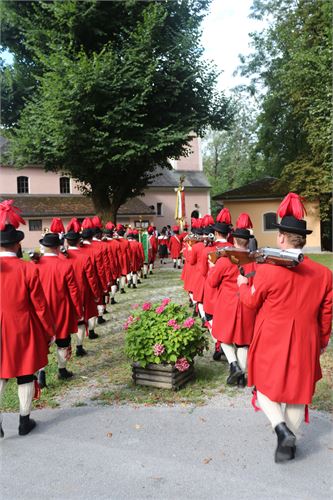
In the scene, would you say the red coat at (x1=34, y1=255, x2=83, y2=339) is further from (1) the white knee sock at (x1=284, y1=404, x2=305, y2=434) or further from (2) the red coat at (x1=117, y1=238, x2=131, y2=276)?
(2) the red coat at (x1=117, y1=238, x2=131, y2=276)

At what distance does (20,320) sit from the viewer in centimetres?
477

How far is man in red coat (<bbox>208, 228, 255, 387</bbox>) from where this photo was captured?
239 inches

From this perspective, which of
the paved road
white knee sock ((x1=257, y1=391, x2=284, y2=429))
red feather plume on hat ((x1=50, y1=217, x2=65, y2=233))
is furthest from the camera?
red feather plume on hat ((x1=50, y1=217, x2=65, y2=233))

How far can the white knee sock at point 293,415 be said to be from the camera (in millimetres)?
4148

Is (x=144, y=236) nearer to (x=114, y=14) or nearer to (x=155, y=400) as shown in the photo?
(x=114, y=14)

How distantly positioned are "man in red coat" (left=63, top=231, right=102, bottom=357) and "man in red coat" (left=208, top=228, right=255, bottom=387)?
8.02 ft

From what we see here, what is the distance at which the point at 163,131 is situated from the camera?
2077 centimetres

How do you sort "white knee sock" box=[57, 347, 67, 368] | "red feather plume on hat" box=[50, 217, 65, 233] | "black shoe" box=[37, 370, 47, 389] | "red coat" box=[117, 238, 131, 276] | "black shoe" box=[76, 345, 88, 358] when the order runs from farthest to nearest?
"red coat" box=[117, 238, 131, 276], "black shoe" box=[76, 345, 88, 358], "red feather plume on hat" box=[50, 217, 65, 233], "white knee sock" box=[57, 347, 67, 368], "black shoe" box=[37, 370, 47, 389]

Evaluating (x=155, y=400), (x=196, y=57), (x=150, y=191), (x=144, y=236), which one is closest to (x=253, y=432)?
(x=155, y=400)

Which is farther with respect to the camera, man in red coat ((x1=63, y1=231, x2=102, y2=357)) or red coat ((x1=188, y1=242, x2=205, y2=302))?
red coat ((x1=188, y1=242, x2=205, y2=302))

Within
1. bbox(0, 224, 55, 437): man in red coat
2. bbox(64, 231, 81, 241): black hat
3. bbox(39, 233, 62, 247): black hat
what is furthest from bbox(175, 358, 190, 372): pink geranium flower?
bbox(64, 231, 81, 241): black hat

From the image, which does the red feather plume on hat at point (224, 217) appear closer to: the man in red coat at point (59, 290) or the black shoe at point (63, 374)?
the man in red coat at point (59, 290)

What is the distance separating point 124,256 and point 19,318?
32.1 feet

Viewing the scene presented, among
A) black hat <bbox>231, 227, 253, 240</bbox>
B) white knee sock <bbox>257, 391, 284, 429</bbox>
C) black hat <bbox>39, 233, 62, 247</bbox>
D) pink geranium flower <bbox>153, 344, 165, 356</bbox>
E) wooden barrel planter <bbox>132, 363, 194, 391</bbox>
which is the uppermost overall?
black hat <bbox>231, 227, 253, 240</bbox>
